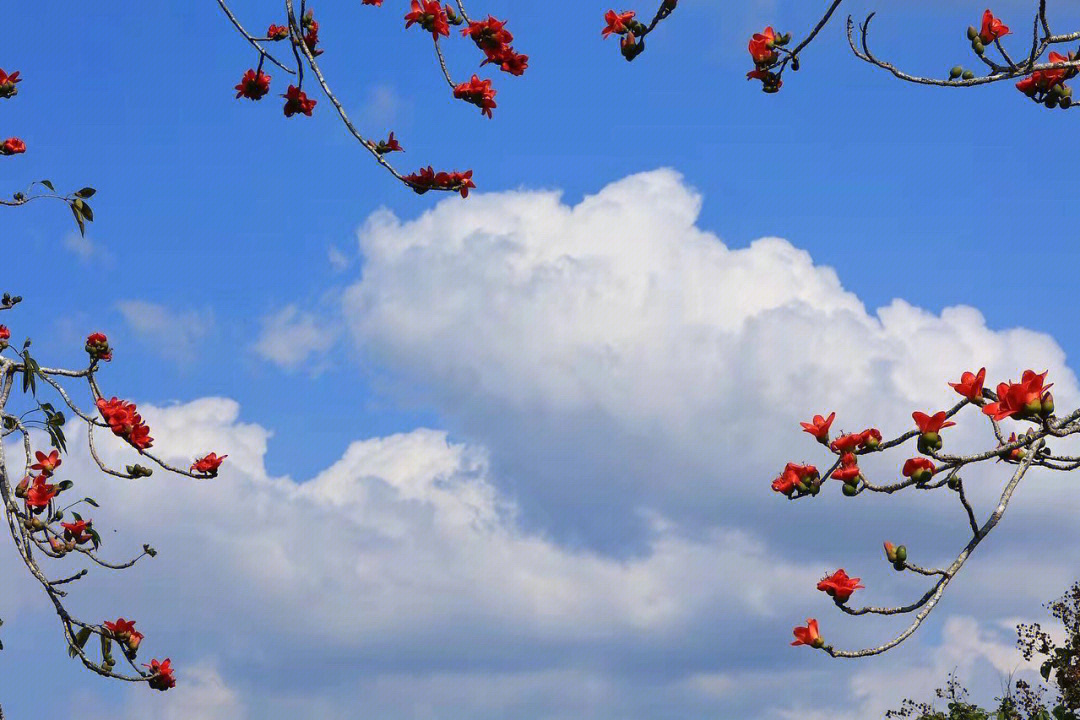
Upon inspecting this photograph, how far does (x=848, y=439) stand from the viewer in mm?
4930

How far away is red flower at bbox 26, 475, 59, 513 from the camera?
6473 mm

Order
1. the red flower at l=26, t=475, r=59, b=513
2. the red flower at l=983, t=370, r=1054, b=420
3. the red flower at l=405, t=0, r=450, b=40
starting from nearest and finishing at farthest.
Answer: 1. the red flower at l=983, t=370, r=1054, b=420
2. the red flower at l=405, t=0, r=450, b=40
3. the red flower at l=26, t=475, r=59, b=513

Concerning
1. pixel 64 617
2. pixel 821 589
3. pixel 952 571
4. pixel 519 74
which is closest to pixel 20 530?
pixel 64 617

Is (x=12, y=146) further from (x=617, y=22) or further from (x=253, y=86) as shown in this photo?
(x=617, y=22)

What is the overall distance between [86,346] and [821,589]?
409 cm

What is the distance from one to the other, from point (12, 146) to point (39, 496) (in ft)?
6.74

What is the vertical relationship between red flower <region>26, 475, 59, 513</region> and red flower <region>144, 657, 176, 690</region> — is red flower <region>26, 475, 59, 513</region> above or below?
above

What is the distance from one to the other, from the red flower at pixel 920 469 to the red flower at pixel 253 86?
4341mm

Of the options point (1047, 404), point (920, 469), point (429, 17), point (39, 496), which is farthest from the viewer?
point (39, 496)

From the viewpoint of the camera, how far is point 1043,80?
21.5 feet

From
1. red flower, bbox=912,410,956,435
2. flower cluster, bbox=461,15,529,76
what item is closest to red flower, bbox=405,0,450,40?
flower cluster, bbox=461,15,529,76

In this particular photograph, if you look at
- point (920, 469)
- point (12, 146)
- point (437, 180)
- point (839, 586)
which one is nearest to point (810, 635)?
point (839, 586)

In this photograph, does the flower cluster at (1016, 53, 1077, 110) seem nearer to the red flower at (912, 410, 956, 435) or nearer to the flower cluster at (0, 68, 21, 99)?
the red flower at (912, 410, 956, 435)

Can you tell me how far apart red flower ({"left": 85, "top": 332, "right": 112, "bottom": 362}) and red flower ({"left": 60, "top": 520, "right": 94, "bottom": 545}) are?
34.5 inches
